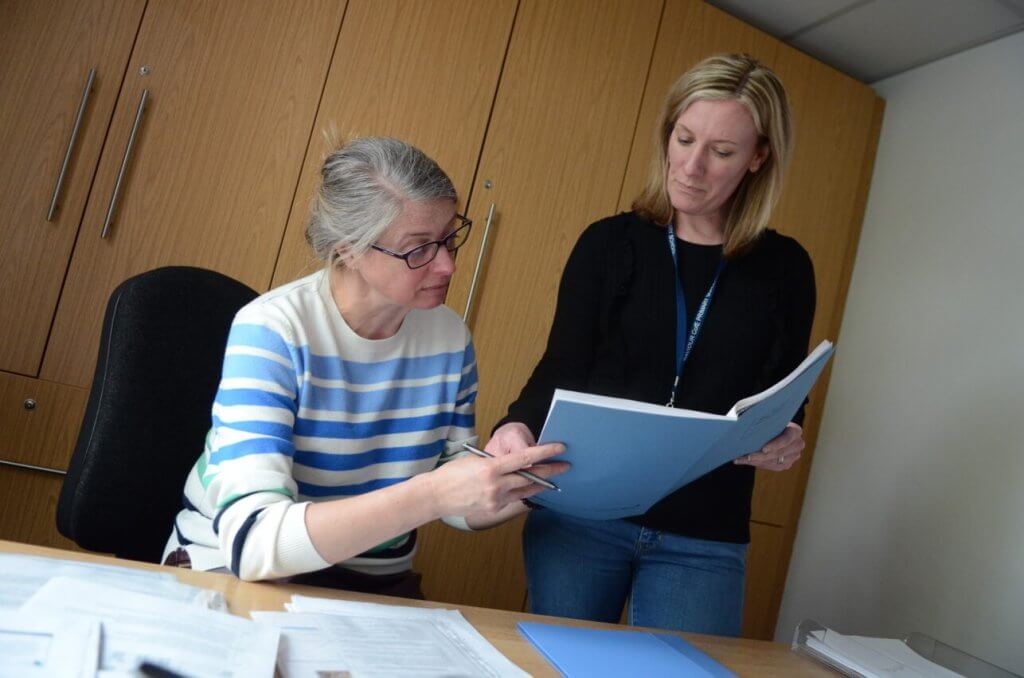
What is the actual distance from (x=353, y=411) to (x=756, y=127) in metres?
0.84

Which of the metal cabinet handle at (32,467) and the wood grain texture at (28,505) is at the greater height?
the metal cabinet handle at (32,467)

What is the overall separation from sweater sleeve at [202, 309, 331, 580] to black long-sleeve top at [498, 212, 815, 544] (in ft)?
1.33

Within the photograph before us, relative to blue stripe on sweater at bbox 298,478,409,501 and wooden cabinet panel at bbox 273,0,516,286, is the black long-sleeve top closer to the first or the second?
blue stripe on sweater at bbox 298,478,409,501

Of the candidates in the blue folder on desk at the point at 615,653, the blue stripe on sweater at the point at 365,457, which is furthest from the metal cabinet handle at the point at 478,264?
the blue folder on desk at the point at 615,653

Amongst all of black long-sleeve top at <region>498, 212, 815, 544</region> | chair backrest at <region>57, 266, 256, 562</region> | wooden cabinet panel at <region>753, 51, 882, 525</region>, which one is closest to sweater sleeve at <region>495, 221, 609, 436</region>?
black long-sleeve top at <region>498, 212, 815, 544</region>

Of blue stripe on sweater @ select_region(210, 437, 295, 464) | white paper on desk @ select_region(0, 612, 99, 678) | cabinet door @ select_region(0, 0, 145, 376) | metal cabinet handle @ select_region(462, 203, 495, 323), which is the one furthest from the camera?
metal cabinet handle @ select_region(462, 203, 495, 323)

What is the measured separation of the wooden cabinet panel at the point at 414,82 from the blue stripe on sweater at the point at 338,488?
4.35 feet

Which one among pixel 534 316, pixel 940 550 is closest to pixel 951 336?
pixel 940 550

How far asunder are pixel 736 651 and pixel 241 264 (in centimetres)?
184

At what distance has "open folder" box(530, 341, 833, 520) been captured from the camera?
2.96 feet

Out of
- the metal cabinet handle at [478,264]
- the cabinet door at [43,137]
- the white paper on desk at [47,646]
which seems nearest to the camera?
the white paper on desk at [47,646]

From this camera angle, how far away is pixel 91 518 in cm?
114

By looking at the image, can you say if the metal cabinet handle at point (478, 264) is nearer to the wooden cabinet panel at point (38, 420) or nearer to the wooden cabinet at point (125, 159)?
the wooden cabinet at point (125, 159)

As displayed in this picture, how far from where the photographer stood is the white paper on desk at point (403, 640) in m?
0.78
